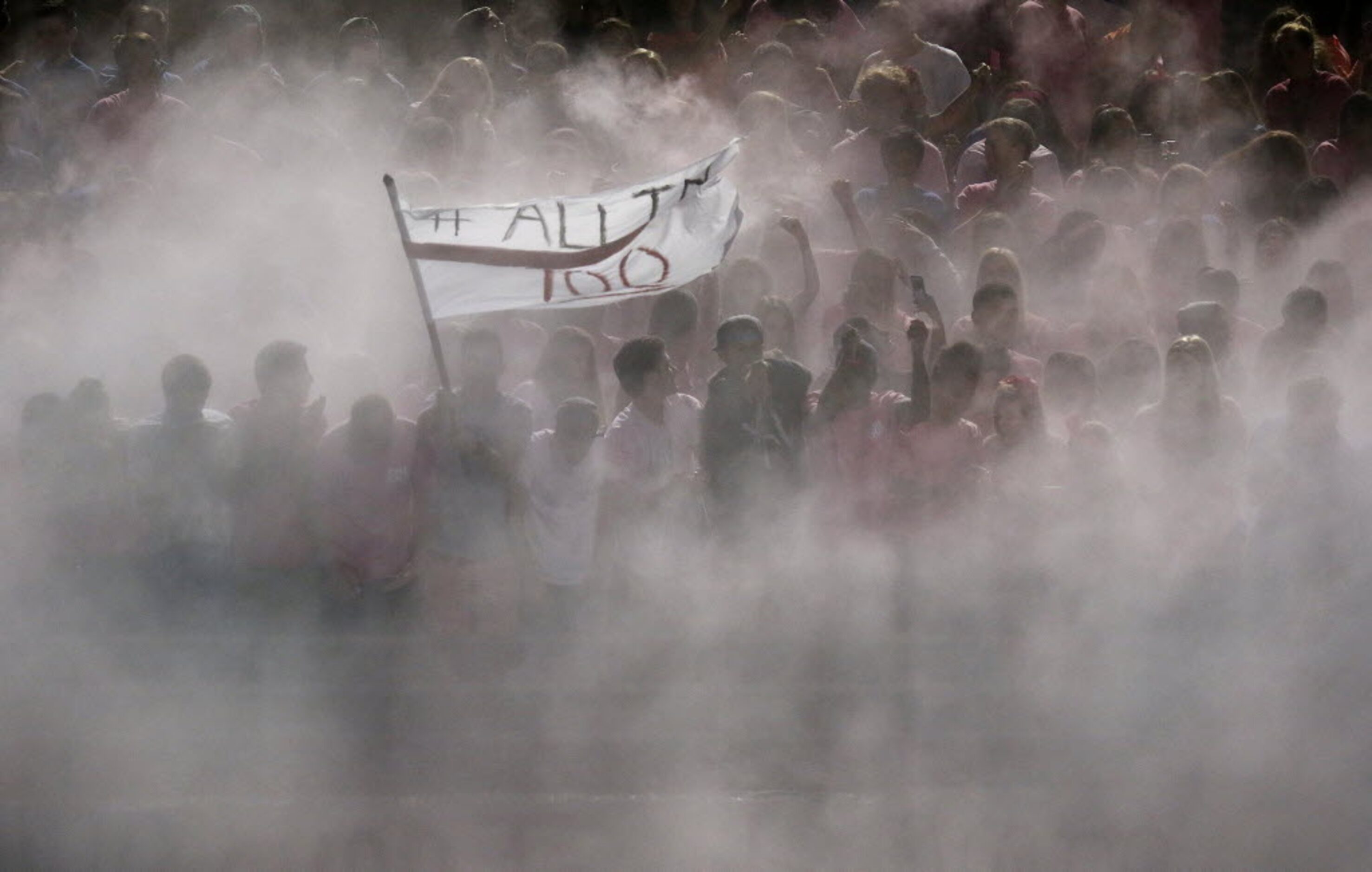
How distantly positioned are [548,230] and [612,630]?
51.4 inches

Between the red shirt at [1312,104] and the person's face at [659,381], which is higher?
the red shirt at [1312,104]

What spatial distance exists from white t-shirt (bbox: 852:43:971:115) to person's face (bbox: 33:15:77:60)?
330 cm

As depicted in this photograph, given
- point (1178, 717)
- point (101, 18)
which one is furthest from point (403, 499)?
point (101, 18)

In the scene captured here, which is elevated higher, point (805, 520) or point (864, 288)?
point (864, 288)

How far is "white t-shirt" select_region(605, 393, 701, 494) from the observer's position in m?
6.87

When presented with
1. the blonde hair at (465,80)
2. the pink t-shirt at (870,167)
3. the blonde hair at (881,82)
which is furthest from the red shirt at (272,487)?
the blonde hair at (881,82)

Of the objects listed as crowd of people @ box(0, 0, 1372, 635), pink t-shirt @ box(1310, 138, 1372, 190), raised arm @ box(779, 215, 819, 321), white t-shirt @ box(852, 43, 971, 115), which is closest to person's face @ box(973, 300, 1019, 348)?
crowd of people @ box(0, 0, 1372, 635)

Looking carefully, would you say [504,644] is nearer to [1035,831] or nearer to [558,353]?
[558,353]

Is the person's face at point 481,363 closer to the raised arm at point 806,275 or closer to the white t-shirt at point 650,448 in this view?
the white t-shirt at point 650,448

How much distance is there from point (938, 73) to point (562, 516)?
125 inches

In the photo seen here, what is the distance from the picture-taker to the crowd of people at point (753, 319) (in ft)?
22.4

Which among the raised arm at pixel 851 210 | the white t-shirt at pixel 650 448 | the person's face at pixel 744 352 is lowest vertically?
the white t-shirt at pixel 650 448

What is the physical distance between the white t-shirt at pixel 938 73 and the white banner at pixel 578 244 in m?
2.37

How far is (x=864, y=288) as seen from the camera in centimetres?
758
